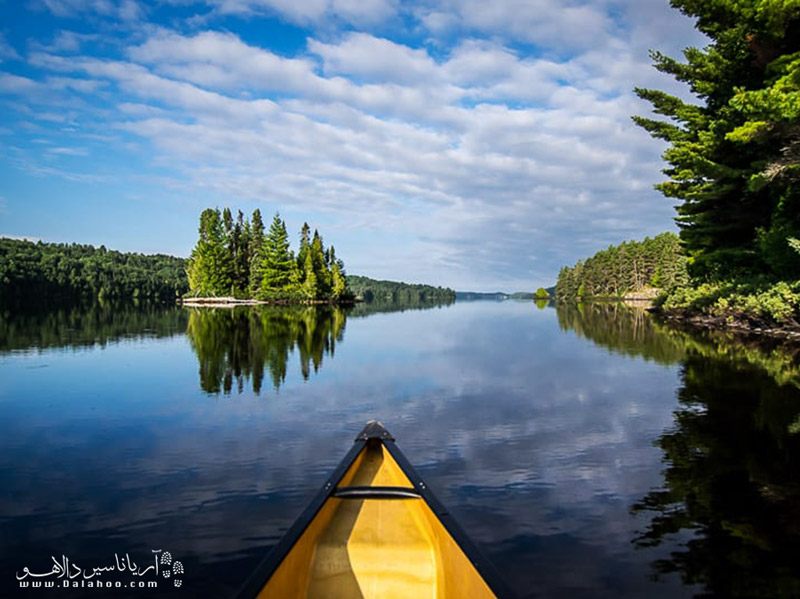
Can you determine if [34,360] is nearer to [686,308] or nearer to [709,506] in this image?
[709,506]

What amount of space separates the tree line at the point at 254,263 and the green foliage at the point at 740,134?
61.8m

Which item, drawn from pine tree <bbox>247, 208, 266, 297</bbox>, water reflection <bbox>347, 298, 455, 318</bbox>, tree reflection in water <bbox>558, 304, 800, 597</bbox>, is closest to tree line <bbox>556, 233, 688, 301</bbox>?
water reflection <bbox>347, 298, 455, 318</bbox>

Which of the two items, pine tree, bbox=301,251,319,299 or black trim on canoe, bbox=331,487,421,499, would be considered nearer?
black trim on canoe, bbox=331,487,421,499

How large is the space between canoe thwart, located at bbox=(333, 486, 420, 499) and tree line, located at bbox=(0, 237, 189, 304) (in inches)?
3892

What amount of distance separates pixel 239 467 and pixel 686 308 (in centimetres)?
4070

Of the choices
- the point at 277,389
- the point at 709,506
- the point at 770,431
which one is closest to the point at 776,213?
the point at 770,431

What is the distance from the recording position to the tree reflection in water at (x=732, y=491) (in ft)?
15.3

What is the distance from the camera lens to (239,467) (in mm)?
7711

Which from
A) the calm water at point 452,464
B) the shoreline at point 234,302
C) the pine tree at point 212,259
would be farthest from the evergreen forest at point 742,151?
the pine tree at point 212,259

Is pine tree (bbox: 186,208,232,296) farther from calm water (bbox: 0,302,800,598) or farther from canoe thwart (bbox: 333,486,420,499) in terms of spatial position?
canoe thwart (bbox: 333,486,420,499)

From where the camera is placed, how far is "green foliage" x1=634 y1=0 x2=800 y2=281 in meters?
18.5

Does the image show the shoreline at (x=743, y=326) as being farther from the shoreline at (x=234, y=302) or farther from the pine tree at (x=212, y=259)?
the pine tree at (x=212, y=259)

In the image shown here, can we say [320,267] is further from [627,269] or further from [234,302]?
[627,269]

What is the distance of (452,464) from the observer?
7906mm
